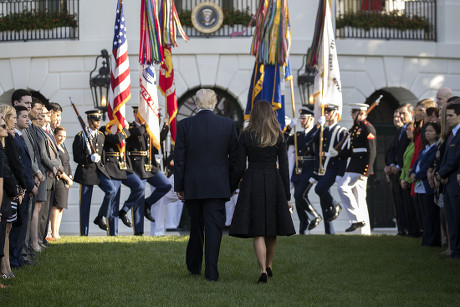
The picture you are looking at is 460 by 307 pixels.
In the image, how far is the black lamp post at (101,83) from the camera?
2123 centimetres

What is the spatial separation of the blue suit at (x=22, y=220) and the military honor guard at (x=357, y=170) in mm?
6877

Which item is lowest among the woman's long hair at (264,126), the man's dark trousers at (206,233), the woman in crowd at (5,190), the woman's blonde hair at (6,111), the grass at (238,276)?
the grass at (238,276)

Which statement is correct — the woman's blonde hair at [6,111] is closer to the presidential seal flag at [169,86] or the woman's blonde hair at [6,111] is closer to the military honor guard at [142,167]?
the military honor guard at [142,167]

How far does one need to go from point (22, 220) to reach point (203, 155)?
2233 mm

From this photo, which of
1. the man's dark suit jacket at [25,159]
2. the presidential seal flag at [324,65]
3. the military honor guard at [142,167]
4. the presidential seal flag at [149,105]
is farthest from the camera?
the presidential seal flag at [324,65]

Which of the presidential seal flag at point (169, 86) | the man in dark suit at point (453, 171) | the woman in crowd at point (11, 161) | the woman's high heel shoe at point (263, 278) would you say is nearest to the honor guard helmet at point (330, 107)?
the presidential seal flag at point (169, 86)

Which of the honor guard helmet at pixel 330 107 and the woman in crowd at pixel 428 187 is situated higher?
the honor guard helmet at pixel 330 107

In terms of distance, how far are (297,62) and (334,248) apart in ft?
31.2

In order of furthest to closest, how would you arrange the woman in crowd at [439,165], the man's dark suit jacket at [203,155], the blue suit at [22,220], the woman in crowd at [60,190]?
the woman in crowd at [60,190] → the woman in crowd at [439,165] → the blue suit at [22,220] → the man's dark suit jacket at [203,155]

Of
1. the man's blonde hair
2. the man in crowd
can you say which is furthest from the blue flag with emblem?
the man's blonde hair

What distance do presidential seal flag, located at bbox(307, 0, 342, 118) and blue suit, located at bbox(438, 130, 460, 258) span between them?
5138 mm

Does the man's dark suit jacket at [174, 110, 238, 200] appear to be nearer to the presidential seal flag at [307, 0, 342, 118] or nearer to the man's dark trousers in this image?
the man's dark trousers

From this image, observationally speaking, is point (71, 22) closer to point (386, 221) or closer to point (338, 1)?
point (338, 1)

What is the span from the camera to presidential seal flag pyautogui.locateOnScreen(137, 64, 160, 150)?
54.1 feet
